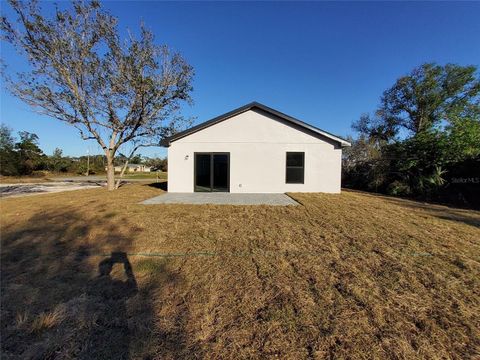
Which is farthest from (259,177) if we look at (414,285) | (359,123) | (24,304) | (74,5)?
(359,123)

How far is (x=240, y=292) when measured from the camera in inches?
113

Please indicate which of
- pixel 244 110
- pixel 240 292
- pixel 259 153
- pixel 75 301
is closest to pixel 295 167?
pixel 259 153

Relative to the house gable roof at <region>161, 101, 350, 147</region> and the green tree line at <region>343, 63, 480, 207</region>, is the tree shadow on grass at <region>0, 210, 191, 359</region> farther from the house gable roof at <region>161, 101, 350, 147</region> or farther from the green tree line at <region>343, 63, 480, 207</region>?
the green tree line at <region>343, 63, 480, 207</region>

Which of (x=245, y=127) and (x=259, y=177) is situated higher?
(x=245, y=127)

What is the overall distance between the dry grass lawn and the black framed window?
20.8 ft

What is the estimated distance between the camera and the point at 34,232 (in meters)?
5.21

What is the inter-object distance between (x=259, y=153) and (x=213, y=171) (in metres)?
2.52

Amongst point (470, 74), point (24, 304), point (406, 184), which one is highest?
point (470, 74)

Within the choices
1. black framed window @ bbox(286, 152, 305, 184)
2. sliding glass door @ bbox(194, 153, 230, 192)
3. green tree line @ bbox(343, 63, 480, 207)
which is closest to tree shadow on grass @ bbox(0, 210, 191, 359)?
sliding glass door @ bbox(194, 153, 230, 192)

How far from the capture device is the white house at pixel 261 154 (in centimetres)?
1181

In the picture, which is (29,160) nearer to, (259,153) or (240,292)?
(259,153)

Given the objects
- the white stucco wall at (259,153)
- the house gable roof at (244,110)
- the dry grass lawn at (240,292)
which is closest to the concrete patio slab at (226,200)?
the white stucco wall at (259,153)

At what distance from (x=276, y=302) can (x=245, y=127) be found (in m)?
10.1

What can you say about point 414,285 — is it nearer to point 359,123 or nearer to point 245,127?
point 245,127
